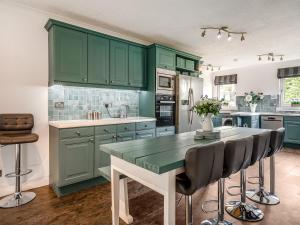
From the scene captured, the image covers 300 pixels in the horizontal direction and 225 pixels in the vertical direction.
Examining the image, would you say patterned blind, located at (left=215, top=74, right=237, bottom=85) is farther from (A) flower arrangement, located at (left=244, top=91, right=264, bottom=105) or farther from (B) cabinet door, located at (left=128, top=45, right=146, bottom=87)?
(B) cabinet door, located at (left=128, top=45, right=146, bottom=87)

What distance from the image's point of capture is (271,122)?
557 cm

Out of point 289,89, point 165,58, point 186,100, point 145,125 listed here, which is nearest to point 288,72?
point 289,89

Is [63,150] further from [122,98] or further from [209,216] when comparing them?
[209,216]

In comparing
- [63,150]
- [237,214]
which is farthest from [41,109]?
[237,214]

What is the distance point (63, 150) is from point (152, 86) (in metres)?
1.99

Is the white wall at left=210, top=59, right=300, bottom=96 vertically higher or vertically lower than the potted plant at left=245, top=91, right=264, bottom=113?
higher

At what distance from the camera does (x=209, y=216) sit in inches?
83.5

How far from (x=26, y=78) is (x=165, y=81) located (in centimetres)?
239

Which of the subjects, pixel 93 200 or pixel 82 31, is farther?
pixel 82 31

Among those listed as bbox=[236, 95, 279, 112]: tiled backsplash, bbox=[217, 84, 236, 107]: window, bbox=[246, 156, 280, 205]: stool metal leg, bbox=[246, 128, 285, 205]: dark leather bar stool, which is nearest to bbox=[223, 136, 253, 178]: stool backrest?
bbox=[246, 128, 285, 205]: dark leather bar stool

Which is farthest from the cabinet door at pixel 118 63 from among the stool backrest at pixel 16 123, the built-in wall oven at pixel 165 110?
the stool backrest at pixel 16 123

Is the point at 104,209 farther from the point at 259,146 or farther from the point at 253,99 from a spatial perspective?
the point at 253,99

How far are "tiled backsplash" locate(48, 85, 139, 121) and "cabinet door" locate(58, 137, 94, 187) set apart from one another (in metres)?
0.65

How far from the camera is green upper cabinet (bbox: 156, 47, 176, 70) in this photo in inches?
149
